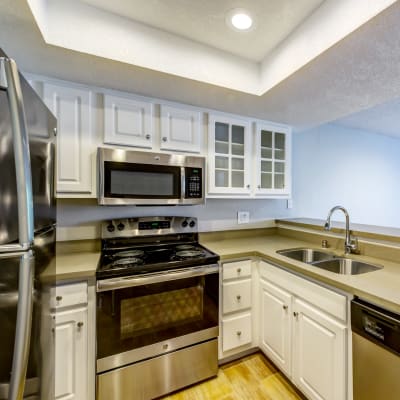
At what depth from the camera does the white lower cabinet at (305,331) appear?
3.73 feet

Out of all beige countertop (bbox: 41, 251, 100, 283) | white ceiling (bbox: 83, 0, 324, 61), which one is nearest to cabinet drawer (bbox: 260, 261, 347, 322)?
beige countertop (bbox: 41, 251, 100, 283)

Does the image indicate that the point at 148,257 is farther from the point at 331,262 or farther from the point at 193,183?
the point at 331,262

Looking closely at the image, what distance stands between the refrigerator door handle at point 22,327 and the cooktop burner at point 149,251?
59 centimetres

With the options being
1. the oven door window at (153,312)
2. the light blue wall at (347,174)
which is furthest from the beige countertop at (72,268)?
the light blue wall at (347,174)

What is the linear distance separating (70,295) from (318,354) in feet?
4.78

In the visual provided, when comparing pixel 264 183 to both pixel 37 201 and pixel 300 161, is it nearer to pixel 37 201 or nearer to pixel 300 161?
pixel 300 161

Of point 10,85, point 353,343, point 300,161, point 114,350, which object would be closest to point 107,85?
point 10,85

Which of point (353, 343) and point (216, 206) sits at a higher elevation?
point (216, 206)

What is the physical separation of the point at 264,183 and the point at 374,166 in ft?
9.00

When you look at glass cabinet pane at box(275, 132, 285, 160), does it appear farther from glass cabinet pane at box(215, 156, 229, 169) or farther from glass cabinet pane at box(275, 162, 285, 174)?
glass cabinet pane at box(215, 156, 229, 169)

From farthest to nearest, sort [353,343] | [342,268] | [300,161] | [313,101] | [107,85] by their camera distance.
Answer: [300,161], [313,101], [342,268], [107,85], [353,343]

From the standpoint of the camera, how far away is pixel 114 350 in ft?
4.22

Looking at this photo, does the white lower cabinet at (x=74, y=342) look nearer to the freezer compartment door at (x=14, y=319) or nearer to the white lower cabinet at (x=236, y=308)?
the freezer compartment door at (x=14, y=319)

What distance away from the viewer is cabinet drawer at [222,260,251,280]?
165 centimetres
